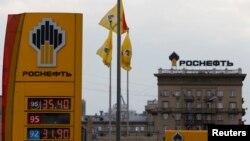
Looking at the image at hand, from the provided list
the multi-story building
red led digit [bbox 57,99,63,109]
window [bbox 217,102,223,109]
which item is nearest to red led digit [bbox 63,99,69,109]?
red led digit [bbox 57,99,63,109]

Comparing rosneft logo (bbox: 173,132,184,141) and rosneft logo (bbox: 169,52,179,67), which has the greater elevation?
rosneft logo (bbox: 169,52,179,67)

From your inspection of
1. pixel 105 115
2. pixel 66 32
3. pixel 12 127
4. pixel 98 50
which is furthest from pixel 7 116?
pixel 105 115

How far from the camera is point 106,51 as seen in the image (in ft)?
152

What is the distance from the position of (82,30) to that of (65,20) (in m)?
0.73

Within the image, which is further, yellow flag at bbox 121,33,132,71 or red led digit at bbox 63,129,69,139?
yellow flag at bbox 121,33,132,71

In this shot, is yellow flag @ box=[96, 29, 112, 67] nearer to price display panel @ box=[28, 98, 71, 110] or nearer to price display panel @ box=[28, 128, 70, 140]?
price display panel @ box=[28, 98, 71, 110]

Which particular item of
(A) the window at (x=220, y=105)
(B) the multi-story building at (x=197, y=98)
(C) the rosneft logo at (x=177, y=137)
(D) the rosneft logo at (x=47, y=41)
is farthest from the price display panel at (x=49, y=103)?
(A) the window at (x=220, y=105)

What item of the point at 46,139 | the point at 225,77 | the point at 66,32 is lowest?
the point at 46,139

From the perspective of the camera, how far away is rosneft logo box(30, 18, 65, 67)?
31.9 meters

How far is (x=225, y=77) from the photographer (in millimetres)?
165000

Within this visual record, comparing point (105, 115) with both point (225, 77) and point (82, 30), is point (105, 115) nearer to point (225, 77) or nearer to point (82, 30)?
point (225, 77)

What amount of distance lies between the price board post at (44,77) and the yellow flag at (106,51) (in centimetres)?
1145

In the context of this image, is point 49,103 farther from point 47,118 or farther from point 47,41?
point 47,41

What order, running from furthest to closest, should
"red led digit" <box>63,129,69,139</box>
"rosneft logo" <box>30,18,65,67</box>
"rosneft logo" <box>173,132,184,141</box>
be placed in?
1. "rosneft logo" <box>173,132,184,141</box>
2. "red led digit" <box>63,129,69,139</box>
3. "rosneft logo" <box>30,18,65,67</box>
